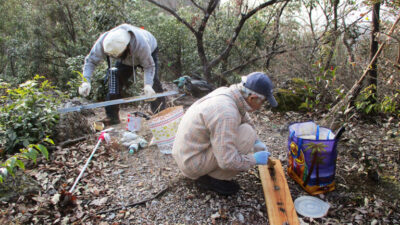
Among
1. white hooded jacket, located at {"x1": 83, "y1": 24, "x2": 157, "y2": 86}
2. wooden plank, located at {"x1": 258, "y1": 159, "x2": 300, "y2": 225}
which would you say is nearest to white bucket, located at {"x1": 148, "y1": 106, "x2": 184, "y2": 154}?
white hooded jacket, located at {"x1": 83, "y1": 24, "x2": 157, "y2": 86}

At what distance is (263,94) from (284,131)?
76.0 inches

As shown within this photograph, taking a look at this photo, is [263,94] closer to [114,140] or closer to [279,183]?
[279,183]

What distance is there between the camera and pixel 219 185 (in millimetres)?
2205

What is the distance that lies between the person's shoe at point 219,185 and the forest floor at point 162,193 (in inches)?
2.2

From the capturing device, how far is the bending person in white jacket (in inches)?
120

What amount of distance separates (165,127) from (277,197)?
4.29 feet

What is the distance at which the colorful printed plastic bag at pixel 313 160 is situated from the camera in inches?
80.4

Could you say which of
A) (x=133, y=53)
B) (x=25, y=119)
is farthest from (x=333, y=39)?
(x=25, y=119)

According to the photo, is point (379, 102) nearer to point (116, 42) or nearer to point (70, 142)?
point (116, 42)

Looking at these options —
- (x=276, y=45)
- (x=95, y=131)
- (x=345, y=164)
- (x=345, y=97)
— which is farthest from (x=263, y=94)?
(x=276, y=45)

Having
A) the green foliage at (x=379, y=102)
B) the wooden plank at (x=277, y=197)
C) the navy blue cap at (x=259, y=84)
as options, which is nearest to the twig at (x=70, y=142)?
the wooden plank at (x=277, y=197)

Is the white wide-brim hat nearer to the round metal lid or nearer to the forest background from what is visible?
the forest background

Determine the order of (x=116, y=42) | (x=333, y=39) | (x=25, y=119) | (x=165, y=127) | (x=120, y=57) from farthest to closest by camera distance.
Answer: (x=333, y=39)
(x=120, y=57)
(x=116, y=42)
(x=165, y=127)
(x=25, y=119)

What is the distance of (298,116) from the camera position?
4234mm
